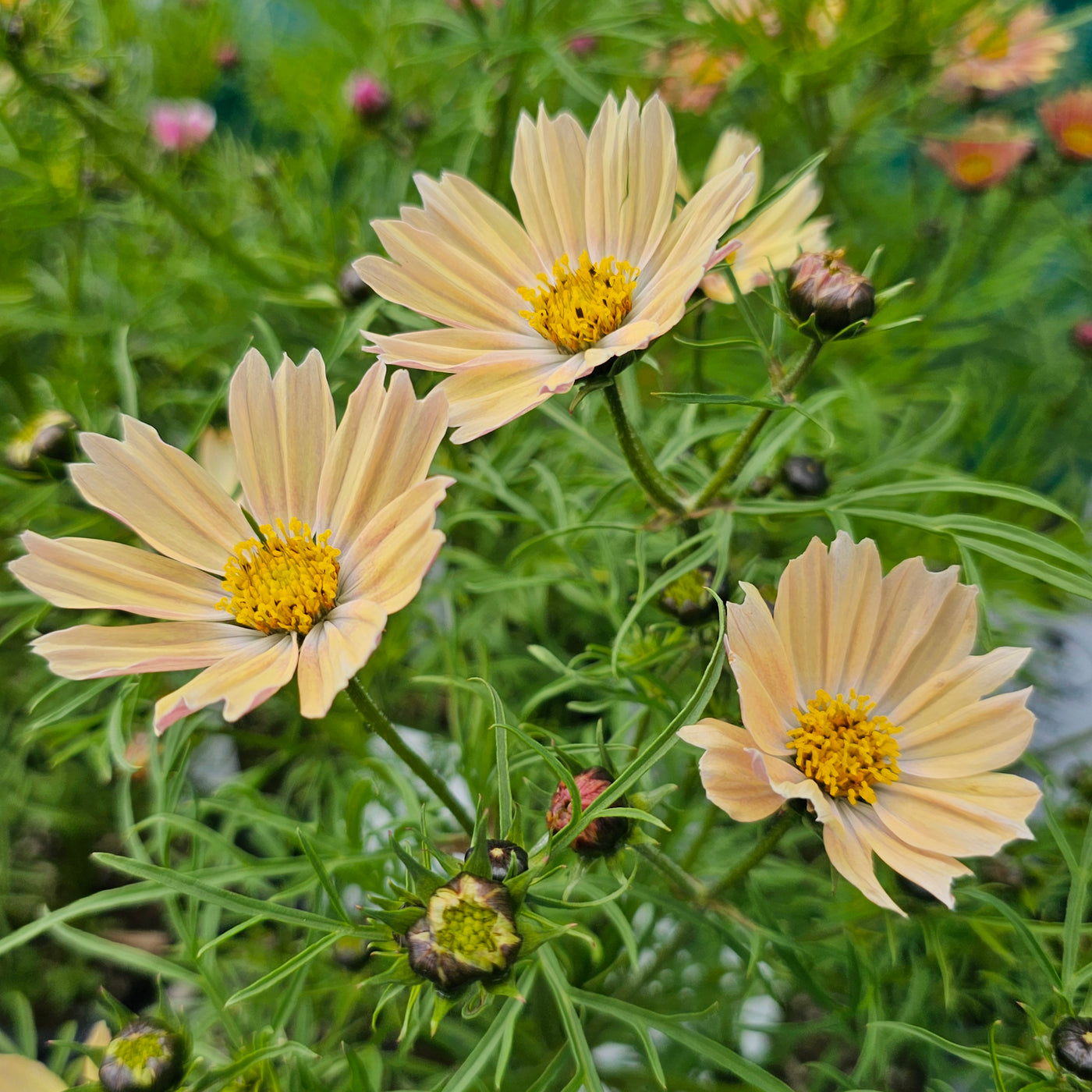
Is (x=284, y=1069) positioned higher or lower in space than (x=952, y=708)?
lower

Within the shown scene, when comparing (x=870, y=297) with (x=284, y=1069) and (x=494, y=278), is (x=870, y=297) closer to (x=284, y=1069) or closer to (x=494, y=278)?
(x=494, y=278)

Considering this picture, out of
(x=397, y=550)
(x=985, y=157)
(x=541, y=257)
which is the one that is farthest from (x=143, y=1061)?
(x=985, y=157)

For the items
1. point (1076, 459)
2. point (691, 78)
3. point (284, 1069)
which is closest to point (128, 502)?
point (284, 1069)

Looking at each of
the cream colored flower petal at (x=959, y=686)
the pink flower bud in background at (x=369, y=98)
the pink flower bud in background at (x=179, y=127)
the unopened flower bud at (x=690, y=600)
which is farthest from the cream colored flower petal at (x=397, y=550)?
the pink flower bud in background at (x=179, y=127)

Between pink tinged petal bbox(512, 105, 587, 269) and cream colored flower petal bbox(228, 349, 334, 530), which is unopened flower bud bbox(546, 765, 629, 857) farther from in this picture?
pink tinged petal bbox(512, 105, 587, 269)

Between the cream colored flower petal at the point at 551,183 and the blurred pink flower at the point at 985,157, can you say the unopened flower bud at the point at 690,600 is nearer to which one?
the cream colored flower petal at the point at 551,183
